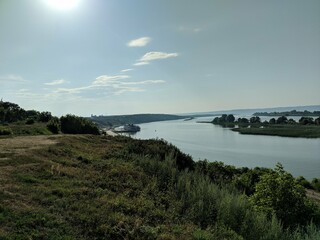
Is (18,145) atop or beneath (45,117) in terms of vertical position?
beneath

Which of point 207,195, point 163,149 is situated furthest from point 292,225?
point 163,149

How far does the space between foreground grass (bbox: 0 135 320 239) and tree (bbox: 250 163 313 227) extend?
1499 millimetres

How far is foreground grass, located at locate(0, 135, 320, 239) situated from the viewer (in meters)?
5.80

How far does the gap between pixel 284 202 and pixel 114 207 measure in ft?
18.6

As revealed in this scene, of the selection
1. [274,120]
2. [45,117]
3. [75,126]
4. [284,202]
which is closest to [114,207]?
[284,202]

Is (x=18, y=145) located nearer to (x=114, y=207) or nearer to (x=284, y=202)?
(x=114, y=207)

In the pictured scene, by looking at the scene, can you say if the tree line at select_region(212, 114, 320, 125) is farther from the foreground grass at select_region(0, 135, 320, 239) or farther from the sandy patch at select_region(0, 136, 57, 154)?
the foreground grass at select_region(0, 135, 320, 239)

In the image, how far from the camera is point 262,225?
6.98 meters

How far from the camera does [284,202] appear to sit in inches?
393

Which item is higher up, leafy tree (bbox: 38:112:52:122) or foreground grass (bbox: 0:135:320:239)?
leafy tree (bbox: 38:112:52:122)

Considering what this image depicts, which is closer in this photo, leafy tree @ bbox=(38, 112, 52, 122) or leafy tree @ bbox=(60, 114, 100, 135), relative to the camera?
leafy tree @ bbox=(60, 114, 100, 135)

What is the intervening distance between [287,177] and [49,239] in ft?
26.4

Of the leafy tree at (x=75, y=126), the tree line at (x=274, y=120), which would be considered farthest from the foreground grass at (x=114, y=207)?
the tree line at (x=274, y=120)

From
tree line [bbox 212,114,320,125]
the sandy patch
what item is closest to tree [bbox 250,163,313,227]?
the sandy patch
